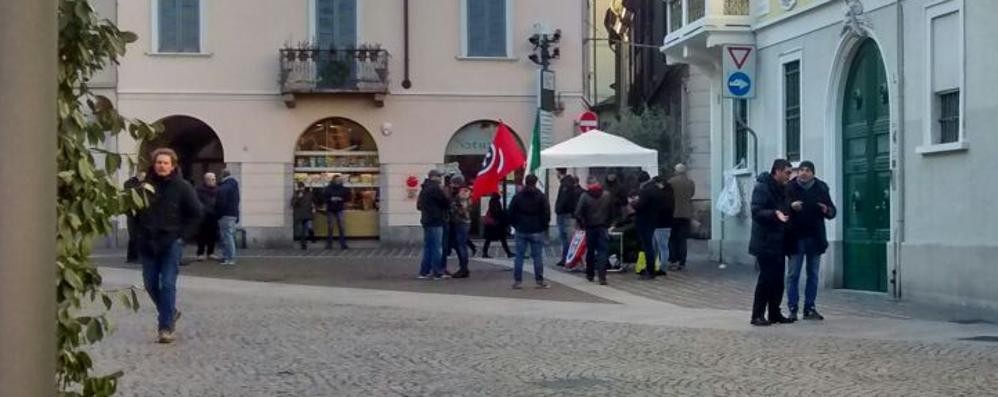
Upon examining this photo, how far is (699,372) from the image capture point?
10766 millimetres

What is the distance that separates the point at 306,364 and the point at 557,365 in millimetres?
2009

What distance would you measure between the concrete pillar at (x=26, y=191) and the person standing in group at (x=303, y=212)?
2914 cm

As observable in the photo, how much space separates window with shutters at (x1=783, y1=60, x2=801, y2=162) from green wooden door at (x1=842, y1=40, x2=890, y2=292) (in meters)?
1.73

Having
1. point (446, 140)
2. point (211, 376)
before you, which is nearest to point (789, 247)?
point (211, 376)

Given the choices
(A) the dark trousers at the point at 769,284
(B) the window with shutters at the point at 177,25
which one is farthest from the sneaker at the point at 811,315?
(B) the window with shutters at the point at 177,25

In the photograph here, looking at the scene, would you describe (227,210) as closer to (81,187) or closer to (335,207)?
(335,207)

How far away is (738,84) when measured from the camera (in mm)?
22344

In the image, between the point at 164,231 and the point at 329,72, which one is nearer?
the point at 164,231

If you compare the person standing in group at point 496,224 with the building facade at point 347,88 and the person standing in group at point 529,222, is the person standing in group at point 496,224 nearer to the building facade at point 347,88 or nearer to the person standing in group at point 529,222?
the building facade at point 347,88

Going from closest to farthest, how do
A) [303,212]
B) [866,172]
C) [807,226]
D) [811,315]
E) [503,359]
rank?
[503,359], [807,226], [811,315], [866,172], [303,212]

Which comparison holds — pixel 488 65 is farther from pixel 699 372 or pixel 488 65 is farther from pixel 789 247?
pixel 699 372

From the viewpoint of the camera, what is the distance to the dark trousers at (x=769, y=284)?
559 inches

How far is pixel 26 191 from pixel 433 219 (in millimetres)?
17436

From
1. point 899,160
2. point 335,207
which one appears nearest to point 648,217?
point 899,160
